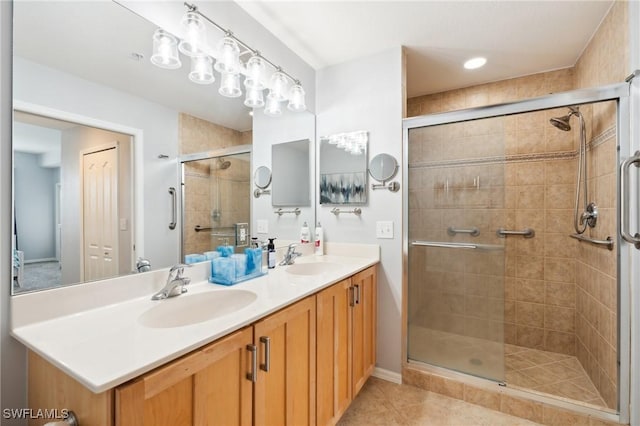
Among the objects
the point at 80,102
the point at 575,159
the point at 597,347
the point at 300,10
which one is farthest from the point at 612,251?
the point at 80,102

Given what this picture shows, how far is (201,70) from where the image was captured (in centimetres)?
145

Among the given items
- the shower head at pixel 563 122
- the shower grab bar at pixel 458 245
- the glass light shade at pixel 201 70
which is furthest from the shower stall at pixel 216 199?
the shower head at pixel 563 122

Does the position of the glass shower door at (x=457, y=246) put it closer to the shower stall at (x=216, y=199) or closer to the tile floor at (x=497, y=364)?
the tile floor at (x=497, y=364)

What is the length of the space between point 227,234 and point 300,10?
144cm

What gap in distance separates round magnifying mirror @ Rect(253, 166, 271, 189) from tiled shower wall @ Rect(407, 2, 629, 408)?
1.08m

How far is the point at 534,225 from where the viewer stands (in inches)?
96.6

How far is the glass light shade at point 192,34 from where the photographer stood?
134 cm

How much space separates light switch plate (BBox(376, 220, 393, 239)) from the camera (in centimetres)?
207

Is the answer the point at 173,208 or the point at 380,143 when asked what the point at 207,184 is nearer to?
the point at 173,208

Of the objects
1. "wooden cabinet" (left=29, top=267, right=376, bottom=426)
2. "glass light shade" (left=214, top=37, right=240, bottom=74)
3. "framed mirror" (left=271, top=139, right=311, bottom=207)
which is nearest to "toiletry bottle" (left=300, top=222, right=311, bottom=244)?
"framed mirror" (left=271, top=139, right=311, bottom=207)

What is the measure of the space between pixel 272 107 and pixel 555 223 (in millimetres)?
2532

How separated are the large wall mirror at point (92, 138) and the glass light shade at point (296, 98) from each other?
0.75 metres

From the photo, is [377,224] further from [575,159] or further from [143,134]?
[575,159]

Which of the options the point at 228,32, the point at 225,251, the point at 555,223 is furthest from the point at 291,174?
the point at 555,223
